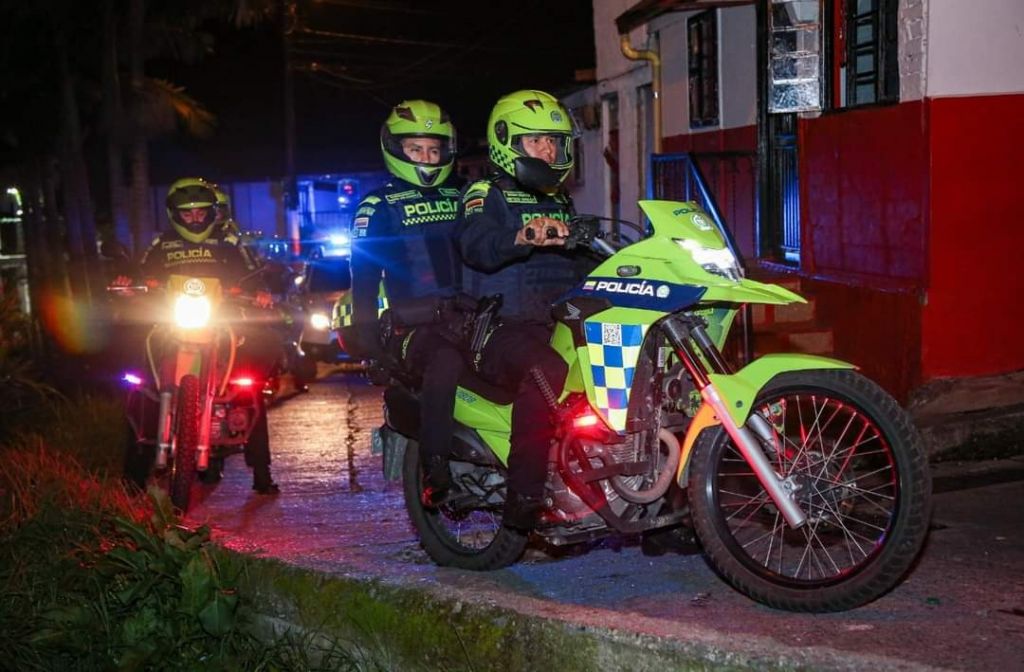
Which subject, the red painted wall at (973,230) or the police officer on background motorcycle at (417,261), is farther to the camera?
the red painted wall at (973,230)

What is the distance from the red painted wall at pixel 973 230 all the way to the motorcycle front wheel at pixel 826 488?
350 centimetres

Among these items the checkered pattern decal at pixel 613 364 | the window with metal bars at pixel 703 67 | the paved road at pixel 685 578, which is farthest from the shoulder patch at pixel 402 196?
the window with metal bars at pixel 703 67

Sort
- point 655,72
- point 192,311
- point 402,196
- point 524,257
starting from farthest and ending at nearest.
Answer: point 655,72 → point 192,311 → point 402,196 → point 524,257

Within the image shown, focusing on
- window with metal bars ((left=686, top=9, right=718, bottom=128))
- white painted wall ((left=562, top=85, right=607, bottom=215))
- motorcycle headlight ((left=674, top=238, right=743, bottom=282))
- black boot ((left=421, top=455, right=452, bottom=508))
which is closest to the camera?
motorcycle headlight ((left=674, top=238, right=743, bottom=282))

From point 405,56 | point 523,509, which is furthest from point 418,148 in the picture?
point 405,56

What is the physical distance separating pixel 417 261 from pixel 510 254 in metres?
0.87

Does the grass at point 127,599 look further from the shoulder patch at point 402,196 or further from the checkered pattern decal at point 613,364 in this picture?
the shoulder patch at point 402,196

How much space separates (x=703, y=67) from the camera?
14.1 meters

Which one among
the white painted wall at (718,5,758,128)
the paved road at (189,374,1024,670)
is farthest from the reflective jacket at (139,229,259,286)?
the white painted wall at (718,5,758,128)

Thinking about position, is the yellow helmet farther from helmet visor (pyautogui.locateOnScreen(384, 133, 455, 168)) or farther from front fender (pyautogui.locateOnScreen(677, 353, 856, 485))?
front fender (pyautogui.locateOnScreen(677, 353, 856, 485))

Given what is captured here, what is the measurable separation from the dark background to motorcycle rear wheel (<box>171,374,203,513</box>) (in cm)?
1549

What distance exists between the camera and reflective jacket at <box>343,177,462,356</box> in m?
6.07

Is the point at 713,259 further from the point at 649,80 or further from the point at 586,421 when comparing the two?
the point at 649,80

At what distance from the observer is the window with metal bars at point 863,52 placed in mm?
8930
